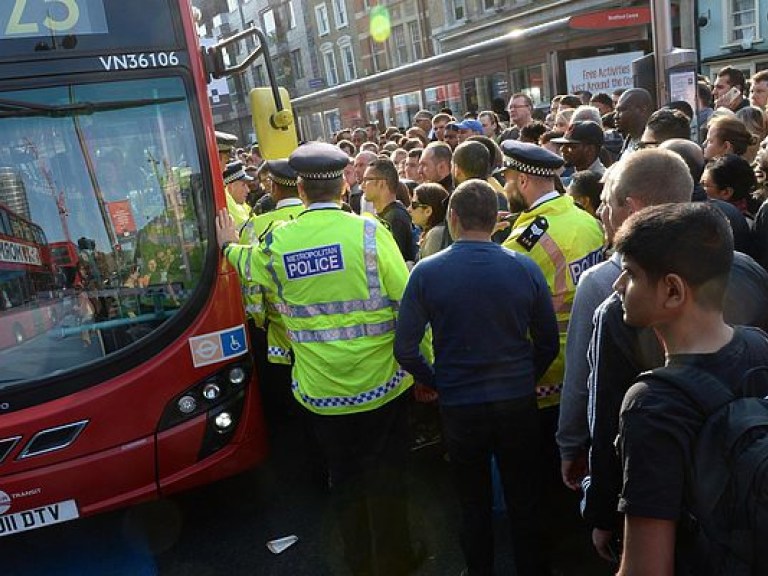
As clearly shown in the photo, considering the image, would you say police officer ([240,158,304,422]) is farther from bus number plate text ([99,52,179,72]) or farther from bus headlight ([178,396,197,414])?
bus number plate text ([99,52,179,72])

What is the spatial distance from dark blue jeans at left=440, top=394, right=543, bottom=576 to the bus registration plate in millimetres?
1928

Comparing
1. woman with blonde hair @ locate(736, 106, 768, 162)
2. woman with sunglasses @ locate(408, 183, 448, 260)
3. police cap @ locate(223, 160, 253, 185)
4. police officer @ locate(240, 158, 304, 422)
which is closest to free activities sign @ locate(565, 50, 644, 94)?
woman with blonde hair @ locate(736, 106, 768, 162)

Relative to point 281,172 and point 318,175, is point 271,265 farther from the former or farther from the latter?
point 281,172

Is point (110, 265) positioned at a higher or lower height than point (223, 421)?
higher

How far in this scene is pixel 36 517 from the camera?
3133mm

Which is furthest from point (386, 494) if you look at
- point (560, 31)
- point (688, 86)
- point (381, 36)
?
point (381, 36)

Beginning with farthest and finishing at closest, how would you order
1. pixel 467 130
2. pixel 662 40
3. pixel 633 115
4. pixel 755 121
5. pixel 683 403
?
pixel 467 130
pixel 662 40
pixel 755 121
pixel 633 115
pixel 683 403

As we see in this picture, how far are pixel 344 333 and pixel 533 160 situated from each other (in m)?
1.24

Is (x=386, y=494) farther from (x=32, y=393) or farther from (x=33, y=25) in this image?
(x=33, y=25)

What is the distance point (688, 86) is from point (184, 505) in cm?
572

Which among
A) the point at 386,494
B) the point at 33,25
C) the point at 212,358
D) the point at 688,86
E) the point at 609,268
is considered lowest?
the point at 386,494

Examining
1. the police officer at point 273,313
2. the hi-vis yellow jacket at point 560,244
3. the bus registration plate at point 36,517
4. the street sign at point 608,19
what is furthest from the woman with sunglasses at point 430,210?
the street sign at point 608,19

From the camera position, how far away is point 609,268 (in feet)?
7.25

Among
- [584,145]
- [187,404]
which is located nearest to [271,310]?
[187,404]
